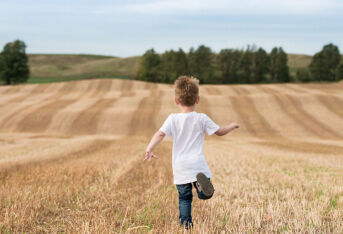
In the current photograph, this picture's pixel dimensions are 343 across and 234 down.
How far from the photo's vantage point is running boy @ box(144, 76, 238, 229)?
4426 mm

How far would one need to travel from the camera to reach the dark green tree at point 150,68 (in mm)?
92688

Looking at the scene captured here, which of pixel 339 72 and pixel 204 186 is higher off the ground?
pixel 339 72

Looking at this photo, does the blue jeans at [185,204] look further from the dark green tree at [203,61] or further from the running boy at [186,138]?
the dark green tree at [203,61]

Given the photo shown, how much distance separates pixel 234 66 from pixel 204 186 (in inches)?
3824

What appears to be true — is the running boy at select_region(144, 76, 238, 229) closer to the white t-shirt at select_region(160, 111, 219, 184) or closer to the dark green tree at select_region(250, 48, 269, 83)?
the white t-shirt at select_region(160, 111, 219, 184)

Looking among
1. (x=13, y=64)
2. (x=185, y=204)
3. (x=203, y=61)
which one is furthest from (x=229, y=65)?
(x=185, y=204)

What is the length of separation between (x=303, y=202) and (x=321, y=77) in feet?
328

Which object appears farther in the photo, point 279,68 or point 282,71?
point 282,71

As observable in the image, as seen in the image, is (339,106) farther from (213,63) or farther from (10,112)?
(213,63)

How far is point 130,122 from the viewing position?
122 ft

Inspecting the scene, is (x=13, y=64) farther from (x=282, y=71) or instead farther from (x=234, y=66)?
(x=282, y=71)

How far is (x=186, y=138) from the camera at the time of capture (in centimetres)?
455

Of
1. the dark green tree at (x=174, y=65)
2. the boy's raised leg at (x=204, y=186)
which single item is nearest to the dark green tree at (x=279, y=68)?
the dark green tree at (x=174, y=65)

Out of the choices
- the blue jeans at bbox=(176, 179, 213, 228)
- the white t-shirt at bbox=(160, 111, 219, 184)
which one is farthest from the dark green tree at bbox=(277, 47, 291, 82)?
the blue jeans at bbox=(176, 179, 213, 228)
